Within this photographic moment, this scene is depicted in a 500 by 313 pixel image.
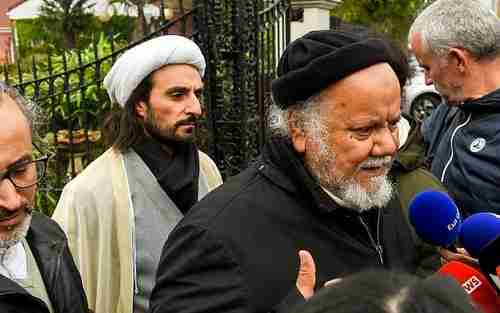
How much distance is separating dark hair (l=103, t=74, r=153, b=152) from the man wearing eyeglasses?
94cm

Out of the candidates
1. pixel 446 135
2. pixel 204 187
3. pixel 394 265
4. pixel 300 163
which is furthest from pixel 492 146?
pixel 204 187

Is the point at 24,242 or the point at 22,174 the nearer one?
the point at 22,174

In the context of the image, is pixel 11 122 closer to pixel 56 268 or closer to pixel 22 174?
pixel 22 174

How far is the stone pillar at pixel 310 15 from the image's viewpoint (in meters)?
7.58

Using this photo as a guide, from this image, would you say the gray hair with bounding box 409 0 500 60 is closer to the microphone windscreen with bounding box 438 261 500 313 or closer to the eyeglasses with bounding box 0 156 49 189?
the microphone windscreen with bounding box 438 261 500 313

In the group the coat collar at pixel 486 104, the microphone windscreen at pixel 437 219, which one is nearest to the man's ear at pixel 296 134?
the microphone windscreen at pixel 437 219

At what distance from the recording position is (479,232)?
1.74m

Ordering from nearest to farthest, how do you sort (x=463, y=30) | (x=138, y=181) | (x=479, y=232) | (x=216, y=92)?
1. (x=479, y=232)
2. (x=463, y=30)
3. (x=138, y=181)
4. (x=216, y=92)

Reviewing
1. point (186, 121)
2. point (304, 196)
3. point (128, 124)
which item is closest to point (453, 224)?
point (304, 196)

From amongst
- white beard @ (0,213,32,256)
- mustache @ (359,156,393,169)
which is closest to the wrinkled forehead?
white beard @ (0,213,32,256)

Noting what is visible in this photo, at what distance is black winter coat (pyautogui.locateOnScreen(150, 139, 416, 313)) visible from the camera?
5.80 feet

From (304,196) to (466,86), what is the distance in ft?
3.65

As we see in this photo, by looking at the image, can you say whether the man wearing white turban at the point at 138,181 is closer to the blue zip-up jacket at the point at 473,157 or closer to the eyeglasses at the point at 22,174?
the eyeglasses at the point at 22,174

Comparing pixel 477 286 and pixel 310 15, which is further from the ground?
pixel 477 286
